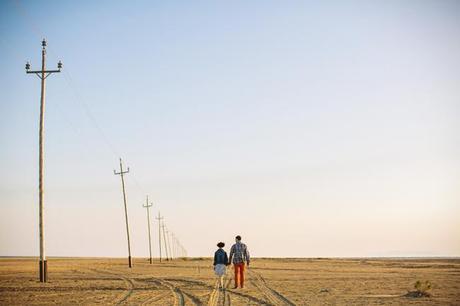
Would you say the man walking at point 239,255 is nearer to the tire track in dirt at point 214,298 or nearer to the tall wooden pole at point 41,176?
the tire track in dirt at point 214,298

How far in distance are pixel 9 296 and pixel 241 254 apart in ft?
29.7

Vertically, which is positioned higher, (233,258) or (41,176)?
(41,176)

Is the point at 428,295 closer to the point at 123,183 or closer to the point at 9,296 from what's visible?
the point at 9,296

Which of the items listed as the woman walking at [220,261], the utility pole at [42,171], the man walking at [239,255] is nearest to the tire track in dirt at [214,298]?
the woman walking at [220,261]

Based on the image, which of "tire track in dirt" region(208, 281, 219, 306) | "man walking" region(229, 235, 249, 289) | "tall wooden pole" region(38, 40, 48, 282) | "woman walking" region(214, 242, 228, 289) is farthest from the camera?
"tall wooden pole" region(38, 40, 48, 282)

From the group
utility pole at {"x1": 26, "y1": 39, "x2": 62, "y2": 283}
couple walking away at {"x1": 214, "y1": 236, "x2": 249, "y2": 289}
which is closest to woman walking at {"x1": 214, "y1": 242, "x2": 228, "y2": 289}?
couple walking away at {"x1": 214, "y1": 236, "x2": 249, "y2": 289}

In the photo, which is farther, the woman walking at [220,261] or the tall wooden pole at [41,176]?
the tall wooden pole at [41,176]

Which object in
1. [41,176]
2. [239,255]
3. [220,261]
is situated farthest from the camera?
[41,176]

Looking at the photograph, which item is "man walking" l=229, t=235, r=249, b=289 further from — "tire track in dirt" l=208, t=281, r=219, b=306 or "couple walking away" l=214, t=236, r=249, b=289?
"tire track in dirt" l=208, t=281, r=219, b=306

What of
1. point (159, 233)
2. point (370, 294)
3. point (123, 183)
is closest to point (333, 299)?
point (370, 294)

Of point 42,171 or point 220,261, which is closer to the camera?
point 220,261

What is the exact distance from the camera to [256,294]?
19484 mm

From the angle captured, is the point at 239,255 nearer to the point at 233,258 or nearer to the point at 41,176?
the point at 233,258

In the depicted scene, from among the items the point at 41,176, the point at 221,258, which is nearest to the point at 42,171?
the point at 41,176
